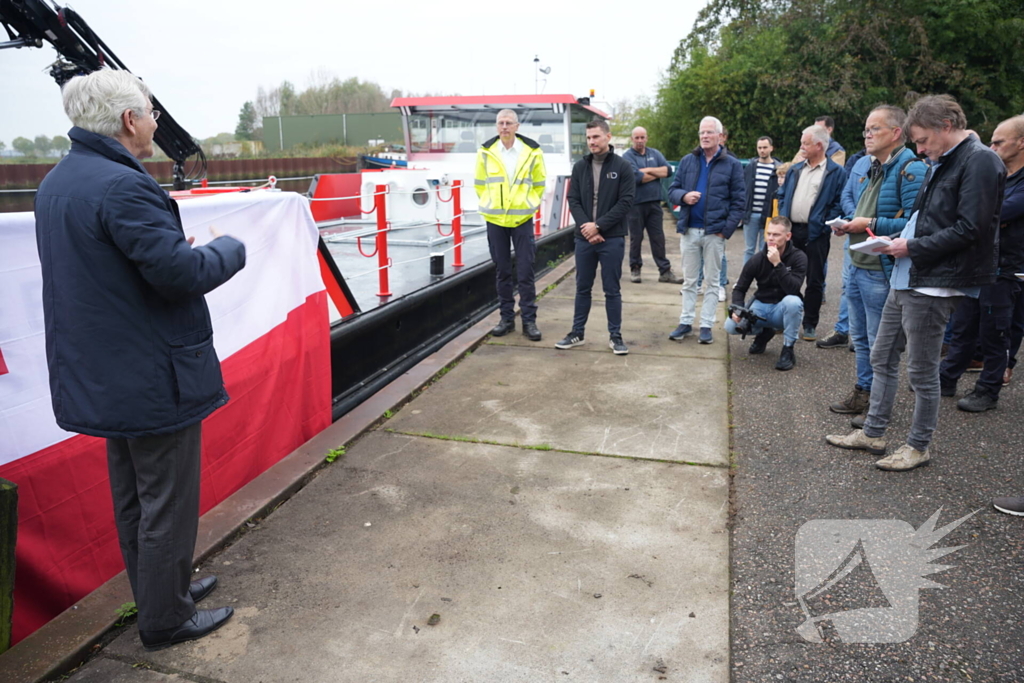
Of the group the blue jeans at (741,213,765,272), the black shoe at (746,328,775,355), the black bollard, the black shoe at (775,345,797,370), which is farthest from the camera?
the blue jeans at (741,213,765,272)

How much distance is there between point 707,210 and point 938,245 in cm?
310

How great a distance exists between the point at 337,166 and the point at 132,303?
4063 cm

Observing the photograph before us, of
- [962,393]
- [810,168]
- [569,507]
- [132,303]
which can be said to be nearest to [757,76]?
[810,168]

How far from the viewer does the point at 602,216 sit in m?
6.40

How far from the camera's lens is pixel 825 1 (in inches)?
969

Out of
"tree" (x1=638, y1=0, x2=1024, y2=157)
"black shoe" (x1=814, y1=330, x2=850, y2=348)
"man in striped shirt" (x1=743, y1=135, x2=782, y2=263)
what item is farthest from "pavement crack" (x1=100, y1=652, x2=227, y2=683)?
"tree" (x1=638, y1=0, x2=1024, y2=157)

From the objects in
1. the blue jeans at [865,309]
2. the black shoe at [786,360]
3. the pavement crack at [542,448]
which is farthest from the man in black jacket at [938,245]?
the black shoe at [786,360]

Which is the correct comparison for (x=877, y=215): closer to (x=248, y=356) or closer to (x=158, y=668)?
(x=248, y=356)

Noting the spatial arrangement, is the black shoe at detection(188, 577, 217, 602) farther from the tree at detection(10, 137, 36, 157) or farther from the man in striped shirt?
the tree at detection(10, 137, 36, 157)

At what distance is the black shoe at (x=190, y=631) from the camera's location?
263 centimetres

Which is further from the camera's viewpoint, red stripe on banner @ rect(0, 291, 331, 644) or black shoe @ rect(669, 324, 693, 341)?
black shoe @ rect(669, 324, 693, 341)

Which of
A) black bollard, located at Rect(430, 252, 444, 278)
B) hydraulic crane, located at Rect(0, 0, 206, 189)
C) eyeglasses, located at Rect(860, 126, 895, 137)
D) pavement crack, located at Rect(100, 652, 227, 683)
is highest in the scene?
hydraulic crane, located at Rect(0, 0, 206, 189)

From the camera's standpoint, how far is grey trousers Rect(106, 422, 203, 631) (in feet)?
8.18

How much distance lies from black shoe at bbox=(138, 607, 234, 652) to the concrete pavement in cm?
4
